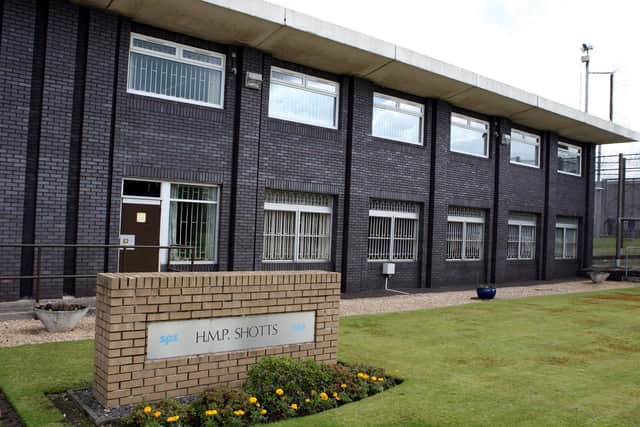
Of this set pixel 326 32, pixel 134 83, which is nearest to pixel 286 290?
pixel 134 83

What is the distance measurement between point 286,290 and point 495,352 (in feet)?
11.8

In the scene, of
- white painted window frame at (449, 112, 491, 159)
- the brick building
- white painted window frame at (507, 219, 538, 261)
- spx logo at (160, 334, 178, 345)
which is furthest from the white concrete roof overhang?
spx logo at (160, 334, 178, 345)

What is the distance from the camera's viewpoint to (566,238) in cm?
2430

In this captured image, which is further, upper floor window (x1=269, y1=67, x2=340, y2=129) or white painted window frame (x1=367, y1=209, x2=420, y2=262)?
white painted window frame (x1=367, y1=209, x2=420, y2=262)

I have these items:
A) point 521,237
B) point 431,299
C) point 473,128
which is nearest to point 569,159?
point 521,237

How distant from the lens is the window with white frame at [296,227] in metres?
13.9

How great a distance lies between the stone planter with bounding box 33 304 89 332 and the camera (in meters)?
8.17

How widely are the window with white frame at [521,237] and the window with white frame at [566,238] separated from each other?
2.13m

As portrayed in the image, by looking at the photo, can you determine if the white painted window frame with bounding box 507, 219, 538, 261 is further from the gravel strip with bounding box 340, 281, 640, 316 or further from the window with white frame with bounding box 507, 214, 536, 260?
the gravel strip with bounding box 340, 281, 640, 316

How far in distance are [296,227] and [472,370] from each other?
8.07m

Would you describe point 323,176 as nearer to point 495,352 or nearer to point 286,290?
point 495,352

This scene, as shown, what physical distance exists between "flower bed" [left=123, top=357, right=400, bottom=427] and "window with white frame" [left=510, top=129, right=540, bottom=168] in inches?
667

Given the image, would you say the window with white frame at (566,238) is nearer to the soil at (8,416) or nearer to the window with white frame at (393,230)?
the window with white frame at (393,230)

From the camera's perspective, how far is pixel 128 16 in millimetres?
11383
